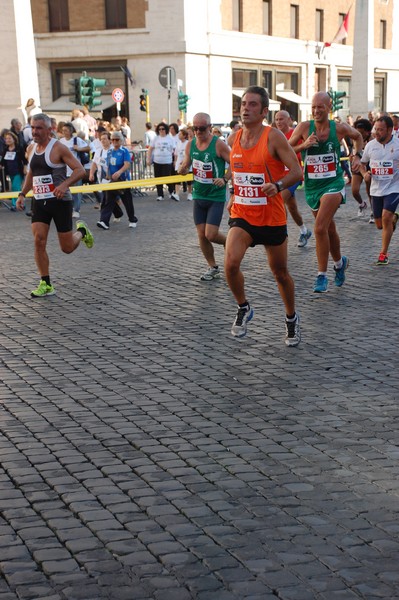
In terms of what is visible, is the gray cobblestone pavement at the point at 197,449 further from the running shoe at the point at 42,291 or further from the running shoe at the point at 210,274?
the running shoe at the point at 210,274

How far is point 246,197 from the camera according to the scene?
303 inches

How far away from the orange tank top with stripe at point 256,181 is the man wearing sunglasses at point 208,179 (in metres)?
3.01

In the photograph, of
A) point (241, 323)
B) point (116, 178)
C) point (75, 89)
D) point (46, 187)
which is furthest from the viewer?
point (75, 89)

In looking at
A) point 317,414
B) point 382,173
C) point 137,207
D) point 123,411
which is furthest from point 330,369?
point 137,207

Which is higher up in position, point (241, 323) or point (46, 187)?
point (46, 187)

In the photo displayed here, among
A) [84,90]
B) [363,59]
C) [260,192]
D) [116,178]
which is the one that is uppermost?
[363,59]

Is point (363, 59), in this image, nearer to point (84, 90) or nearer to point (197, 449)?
point (84, 90)

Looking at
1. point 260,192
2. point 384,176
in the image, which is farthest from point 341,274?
point 260,192

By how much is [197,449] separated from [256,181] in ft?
9.69

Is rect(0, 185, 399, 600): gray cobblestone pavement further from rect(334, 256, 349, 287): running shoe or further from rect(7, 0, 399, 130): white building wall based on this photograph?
rect(7, 0, 399, 130): white building wall

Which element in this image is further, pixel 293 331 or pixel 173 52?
pixel 173 52

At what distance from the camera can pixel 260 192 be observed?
25.0ft

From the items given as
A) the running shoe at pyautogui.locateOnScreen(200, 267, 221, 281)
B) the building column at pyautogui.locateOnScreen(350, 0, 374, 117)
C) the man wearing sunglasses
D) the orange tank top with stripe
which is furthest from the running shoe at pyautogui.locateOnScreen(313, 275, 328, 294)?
the building column at pyautogui.locateOnScreen(350, 0, 374, 117)

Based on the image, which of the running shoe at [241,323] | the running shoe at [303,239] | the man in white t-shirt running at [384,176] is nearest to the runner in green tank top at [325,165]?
the man in white t-shirt running at [384,176]
